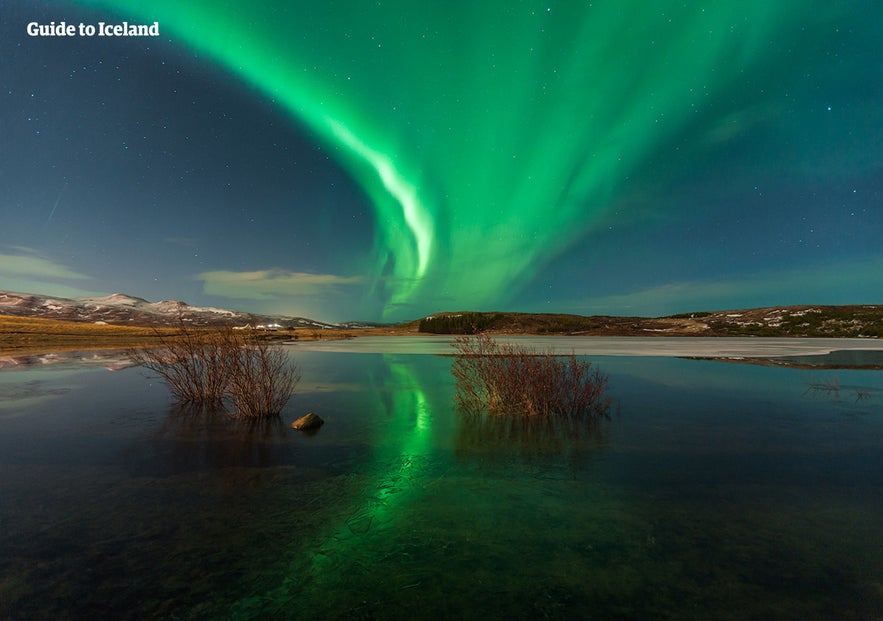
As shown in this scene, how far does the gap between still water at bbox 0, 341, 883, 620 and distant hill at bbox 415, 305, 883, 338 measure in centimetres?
4700

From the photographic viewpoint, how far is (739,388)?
17.2 meters

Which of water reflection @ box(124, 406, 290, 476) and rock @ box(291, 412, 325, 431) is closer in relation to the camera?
water reflection @ box(124, 406, 290, 476)

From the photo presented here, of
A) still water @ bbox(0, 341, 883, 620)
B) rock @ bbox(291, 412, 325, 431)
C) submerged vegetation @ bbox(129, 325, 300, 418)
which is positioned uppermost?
submerged vegetation @ bbox(129, 325, 300, 418)

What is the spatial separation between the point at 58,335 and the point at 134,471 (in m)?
66.7

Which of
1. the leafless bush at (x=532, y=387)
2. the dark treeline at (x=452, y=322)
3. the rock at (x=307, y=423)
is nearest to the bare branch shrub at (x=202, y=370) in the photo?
the rock at (x=307, y=423)

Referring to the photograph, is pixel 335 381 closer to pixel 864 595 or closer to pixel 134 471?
pixel 134 471

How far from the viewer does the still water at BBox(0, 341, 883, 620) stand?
164 inches

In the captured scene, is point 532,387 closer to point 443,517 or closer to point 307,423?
point 307,423

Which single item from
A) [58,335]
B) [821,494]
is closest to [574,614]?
[821,494]

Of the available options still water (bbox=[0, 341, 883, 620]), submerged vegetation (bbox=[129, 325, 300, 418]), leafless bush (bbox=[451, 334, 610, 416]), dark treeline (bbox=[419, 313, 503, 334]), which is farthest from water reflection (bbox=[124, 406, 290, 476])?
dark treeline (bbox=[419, 313, 503, 334])

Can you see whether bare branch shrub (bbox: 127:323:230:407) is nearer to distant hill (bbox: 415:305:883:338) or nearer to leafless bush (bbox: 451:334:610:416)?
leafless bush (bbox: 451:334:610:416)

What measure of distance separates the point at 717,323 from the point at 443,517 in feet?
254

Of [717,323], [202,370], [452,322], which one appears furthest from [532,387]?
[717,323]

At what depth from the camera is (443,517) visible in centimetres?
607
